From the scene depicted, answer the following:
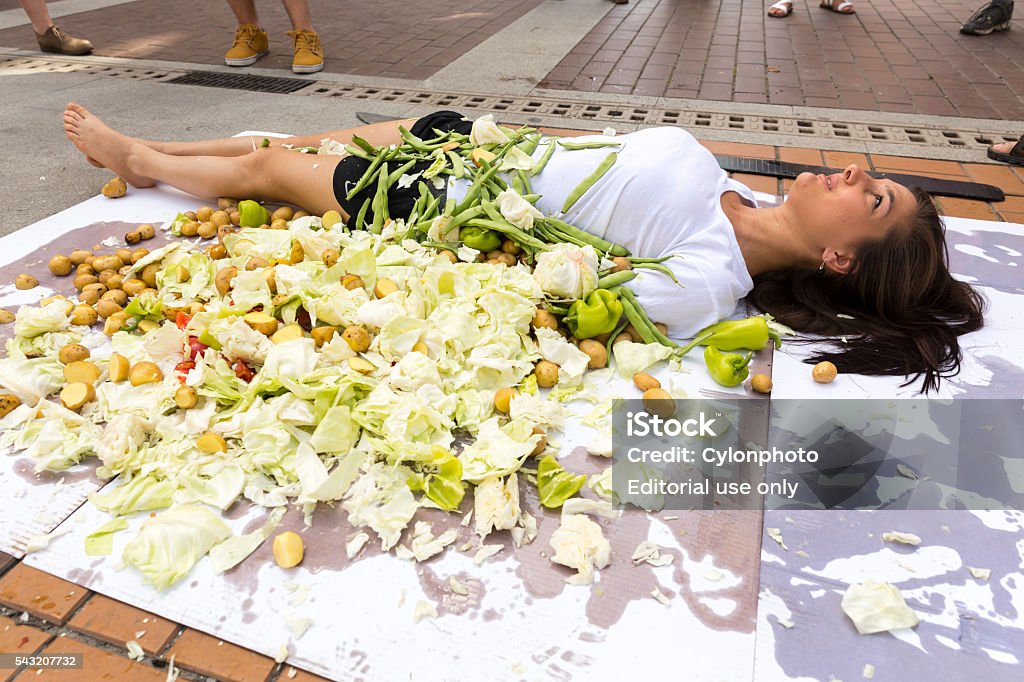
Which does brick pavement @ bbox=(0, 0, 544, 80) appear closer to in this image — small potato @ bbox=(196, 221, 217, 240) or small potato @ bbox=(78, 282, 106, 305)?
small potato @ bbox=(196, 221, 217, 240)

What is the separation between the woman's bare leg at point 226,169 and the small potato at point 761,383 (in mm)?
1581

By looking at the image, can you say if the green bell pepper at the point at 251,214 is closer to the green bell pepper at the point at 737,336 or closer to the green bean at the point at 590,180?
the green bean at the point at 590,180

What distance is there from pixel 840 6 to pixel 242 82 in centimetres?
560

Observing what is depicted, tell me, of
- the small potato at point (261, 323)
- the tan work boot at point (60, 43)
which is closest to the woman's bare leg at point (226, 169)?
the small potato at point (261, 323)

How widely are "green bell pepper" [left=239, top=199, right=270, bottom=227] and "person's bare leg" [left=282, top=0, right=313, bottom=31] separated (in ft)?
9.23

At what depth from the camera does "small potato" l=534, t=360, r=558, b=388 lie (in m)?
1.84

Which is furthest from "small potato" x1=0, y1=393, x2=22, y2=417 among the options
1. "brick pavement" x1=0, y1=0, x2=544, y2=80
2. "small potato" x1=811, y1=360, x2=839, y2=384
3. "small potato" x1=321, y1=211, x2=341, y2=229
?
"brick pavement" x1=0, y1=0, x2=544, y2=80

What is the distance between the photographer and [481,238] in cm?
216

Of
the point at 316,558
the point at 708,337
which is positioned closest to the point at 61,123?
the point at 316,558

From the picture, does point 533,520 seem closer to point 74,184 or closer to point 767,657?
point 767,657

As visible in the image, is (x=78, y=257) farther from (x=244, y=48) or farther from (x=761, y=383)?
(x=244, y=48)

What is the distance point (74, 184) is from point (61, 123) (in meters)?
1.03

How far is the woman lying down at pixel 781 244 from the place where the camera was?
201 cm

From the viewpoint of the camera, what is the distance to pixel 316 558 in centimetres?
140
